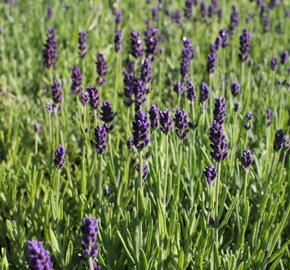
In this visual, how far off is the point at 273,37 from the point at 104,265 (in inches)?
201

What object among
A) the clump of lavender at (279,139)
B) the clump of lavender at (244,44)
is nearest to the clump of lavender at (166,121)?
the clump of lavender at (279,139)

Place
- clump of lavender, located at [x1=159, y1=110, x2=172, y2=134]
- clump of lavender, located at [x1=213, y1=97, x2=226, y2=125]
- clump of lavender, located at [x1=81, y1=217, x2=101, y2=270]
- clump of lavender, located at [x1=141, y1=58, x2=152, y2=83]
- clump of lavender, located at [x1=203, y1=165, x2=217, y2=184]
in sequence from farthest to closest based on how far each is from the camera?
clump of lavender, located at [x1=141, y1=58, x2=152, y2=83] → clump of lavender, located at [x1=213, y1=97, x2=226, y2=125] → clump of lavender, located at [x1=159, y1=110, x2=172, y2=134] → clump of lavender, located at [x1=203, y1=165, x2=217, y2=184] → clump of lavender, located at [x1=81, y1=217, x2=101, y2=270]

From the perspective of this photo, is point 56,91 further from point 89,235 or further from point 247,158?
point 89,235

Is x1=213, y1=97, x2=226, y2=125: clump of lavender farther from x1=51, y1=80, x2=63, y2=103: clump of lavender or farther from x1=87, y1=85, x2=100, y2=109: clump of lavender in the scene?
x1=51, y1=80, x2=63, y2=103: clump of lavender

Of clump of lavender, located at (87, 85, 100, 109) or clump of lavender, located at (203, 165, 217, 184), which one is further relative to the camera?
clump of lavender, located at (87, 85, 100, 109)

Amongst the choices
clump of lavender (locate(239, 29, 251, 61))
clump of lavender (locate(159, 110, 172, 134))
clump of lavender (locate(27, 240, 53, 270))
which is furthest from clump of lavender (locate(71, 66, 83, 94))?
clump of lavender (locate(27, 240, 53, 270))

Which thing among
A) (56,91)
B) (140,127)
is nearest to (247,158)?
(140,127)

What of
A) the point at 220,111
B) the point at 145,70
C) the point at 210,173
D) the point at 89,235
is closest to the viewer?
the point at 89,235

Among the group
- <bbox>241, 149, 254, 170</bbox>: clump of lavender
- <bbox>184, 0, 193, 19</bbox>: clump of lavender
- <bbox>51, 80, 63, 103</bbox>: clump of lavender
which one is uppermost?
<bbox>184, 0, 193, 19</bbox>: clump of lavender

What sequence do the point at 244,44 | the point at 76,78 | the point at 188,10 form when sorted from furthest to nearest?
the point at 188,10, the point at 244,44, the point at 76,78

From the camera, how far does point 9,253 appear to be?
10.8ft

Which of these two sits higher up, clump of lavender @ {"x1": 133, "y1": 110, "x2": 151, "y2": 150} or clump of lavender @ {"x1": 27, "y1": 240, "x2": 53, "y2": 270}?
clump of lavender @ {"x1": 133, "y1": 110, "x2": 151, "y2": 150}

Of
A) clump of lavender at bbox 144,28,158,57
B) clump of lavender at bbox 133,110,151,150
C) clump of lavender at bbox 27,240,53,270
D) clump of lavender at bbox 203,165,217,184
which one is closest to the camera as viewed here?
clump of lavender at bbox 27,240,53,270

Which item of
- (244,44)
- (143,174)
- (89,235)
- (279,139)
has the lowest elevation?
(143,174)
